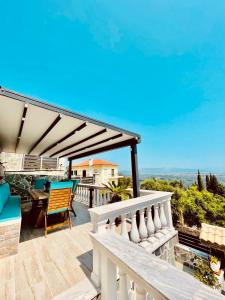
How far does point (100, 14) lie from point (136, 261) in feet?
24.6

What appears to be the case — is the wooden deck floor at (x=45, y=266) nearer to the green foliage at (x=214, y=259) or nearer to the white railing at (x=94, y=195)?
the white railing at (x=94, y=195)

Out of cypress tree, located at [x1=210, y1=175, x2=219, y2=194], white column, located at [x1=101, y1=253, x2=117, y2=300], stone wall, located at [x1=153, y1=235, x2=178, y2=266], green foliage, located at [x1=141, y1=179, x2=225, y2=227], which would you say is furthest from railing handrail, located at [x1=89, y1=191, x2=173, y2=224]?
cypress tree, located at [x1=210, y1=175, x2=219, y2=194]

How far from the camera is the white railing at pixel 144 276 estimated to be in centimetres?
65

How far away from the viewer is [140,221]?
259cm

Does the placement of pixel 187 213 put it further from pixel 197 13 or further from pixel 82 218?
pixel 197 13

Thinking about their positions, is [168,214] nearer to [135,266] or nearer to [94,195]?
[135,266]

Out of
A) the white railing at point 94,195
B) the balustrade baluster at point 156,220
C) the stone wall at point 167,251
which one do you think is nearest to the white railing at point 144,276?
the balustrade baluster at point 156,220

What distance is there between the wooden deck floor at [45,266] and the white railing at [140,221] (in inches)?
18.0

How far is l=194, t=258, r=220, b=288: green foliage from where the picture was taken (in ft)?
13.7

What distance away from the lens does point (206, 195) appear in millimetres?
16219

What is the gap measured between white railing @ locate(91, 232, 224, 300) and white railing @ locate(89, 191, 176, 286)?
0.27 m

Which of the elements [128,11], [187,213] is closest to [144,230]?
[128,11]

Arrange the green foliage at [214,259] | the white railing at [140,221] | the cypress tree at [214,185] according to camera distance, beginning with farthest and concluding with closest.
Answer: the cypress tree at [214,185] → the green foliage at [214,259] → the white railing at [140,221]

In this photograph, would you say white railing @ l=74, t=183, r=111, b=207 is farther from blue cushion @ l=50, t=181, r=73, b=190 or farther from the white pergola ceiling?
blue cushion @ l=50, t=181, r=73, b=190
